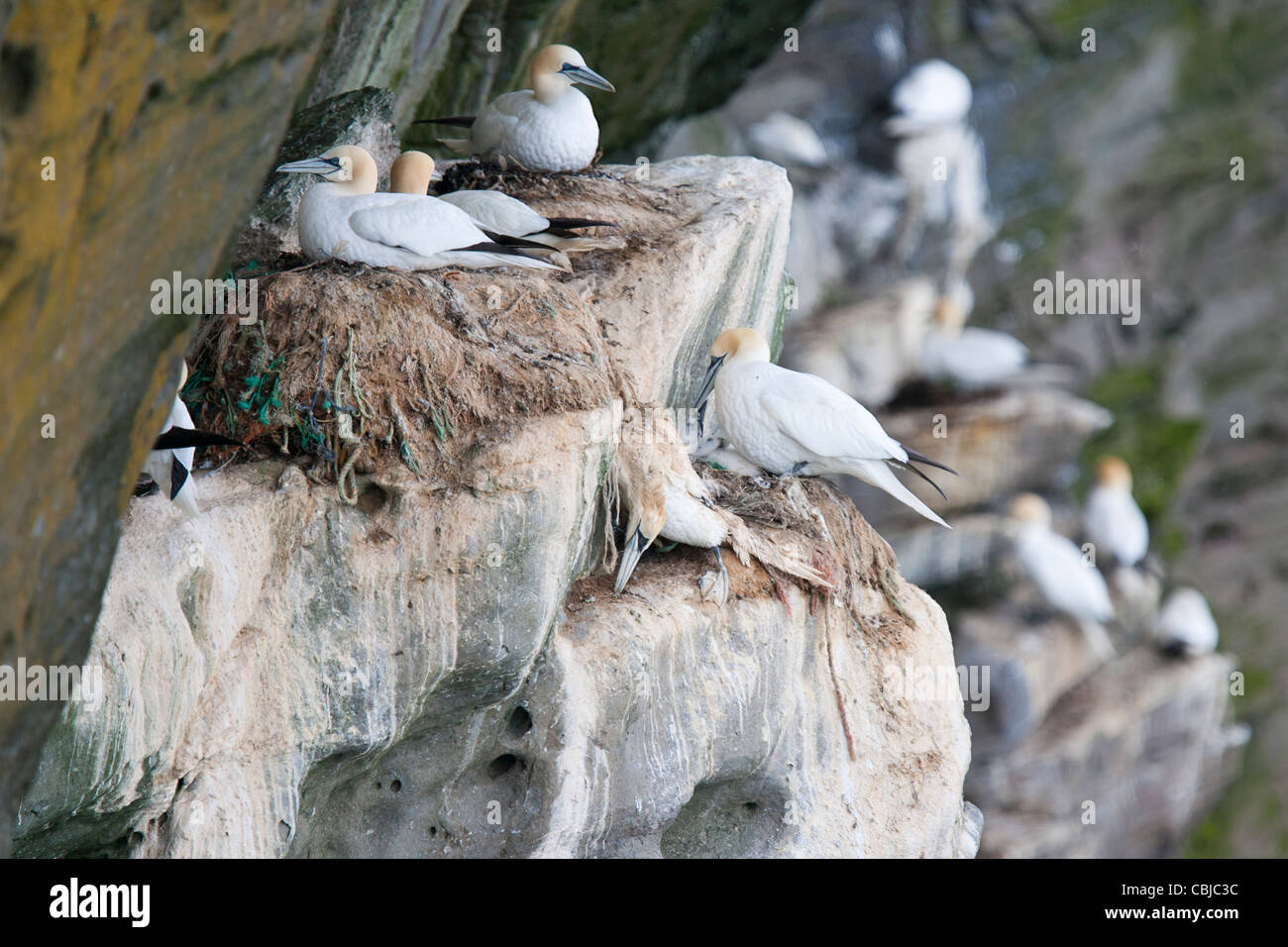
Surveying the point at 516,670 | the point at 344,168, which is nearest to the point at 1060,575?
the point at 516,670

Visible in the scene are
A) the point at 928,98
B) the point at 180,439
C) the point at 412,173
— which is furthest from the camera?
the point at 928,98

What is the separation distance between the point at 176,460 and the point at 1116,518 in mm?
10623

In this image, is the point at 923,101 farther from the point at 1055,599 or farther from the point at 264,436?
the point at 264,436

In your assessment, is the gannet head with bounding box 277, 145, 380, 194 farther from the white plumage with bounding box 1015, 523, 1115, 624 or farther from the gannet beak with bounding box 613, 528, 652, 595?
the white plumage with bounding box 1015, 523, 1115, 624

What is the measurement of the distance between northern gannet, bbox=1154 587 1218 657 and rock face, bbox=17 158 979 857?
810cm

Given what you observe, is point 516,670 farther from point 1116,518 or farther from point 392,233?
point 1116,518

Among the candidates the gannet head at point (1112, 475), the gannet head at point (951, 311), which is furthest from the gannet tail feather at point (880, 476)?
the gannet head at point (1112, 475)

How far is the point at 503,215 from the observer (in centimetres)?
530

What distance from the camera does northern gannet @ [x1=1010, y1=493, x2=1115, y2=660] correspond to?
12.0 meters

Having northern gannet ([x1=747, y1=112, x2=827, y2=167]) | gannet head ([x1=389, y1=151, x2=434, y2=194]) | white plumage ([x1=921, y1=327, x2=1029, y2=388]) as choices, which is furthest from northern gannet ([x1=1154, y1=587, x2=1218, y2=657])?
gannet head ([x1=389, y1=151, x2=434, y2=194])

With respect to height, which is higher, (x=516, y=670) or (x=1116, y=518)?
(x=1116, y=518)

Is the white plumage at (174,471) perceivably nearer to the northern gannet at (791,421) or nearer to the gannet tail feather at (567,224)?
the gannet tail feather at (567,224)

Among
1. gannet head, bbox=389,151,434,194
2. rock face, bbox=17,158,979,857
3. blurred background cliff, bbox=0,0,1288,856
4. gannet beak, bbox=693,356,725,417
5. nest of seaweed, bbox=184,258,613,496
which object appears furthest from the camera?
gannet beak, bbox=693,356,725,417
